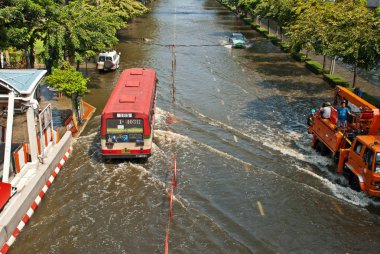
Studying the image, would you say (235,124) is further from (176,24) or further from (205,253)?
(176,24)

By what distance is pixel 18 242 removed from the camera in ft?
52.9

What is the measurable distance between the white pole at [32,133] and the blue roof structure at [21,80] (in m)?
0.82

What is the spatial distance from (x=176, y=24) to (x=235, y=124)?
52.4 metres

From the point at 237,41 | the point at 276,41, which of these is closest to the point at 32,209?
the point at 237,41

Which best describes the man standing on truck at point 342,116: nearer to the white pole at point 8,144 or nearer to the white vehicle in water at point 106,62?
the white pole at point 8,144

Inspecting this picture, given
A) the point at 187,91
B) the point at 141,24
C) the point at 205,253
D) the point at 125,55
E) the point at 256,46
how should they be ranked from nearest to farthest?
the point at 205,253 → the point at 187,91 → the point at 125,55 → the point at 256,46 → the point at 141,24

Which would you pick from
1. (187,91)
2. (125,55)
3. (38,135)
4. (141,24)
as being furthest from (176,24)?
(38,135)

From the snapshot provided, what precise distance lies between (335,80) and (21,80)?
28132mm

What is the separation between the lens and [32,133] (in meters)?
18.3

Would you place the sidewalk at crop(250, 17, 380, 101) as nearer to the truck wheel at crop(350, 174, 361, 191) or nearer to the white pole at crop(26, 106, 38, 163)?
the truck wheel at crop(350, 174, 361, 191)

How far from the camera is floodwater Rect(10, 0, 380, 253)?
16297mm

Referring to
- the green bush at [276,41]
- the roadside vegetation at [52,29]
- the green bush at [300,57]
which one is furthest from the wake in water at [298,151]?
the green bush at [276,41]

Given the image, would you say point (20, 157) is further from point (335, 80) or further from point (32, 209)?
point (335, 80)

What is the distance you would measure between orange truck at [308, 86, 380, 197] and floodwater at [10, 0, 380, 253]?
0.85 m
